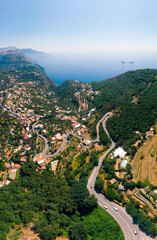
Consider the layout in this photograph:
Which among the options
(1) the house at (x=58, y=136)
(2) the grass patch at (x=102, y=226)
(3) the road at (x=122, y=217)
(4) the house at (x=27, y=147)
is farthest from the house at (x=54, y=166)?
(2) the grass patch at (x=102, y=226)

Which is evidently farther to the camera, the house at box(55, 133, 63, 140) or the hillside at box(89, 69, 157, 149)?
the house at box(55, 133, 63, 140)

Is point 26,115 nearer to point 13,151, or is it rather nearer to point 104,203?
→ point 13,151

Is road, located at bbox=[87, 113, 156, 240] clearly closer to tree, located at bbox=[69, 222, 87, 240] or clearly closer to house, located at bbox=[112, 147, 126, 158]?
tree, located at bbox=[69, 222, 87, 240]

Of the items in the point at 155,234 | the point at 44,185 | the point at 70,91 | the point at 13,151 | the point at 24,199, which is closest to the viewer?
the point at 155,234

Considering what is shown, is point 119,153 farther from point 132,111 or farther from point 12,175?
point 12,175

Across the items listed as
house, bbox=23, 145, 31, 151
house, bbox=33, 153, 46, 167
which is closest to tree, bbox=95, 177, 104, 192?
house, bbox=33, 153, 46, 167

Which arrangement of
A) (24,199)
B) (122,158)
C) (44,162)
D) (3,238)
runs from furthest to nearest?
1. (44,162)
2. (122,158)
3. (24,199)
4. (3,238)

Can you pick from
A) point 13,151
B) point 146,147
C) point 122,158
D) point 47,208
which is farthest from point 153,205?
point 13,151

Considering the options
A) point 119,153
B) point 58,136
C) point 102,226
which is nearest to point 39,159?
point 58,136

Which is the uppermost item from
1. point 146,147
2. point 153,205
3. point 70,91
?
point 70,91
